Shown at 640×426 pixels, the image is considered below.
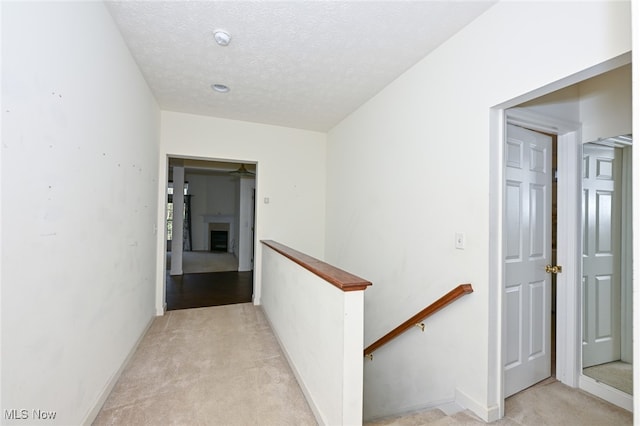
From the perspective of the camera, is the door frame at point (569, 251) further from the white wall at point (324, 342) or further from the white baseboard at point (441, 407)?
the white wall at point (324, 342)

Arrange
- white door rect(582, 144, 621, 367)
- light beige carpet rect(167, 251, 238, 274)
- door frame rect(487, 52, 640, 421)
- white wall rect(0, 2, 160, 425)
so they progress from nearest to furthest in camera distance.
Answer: white wall rect(0, 2, 160, 425) → door frame rect(487, 52, 640, 421) → white door rect(582, 144, 621, 367) → light beige carpet rect(167, 251, 238, 274)

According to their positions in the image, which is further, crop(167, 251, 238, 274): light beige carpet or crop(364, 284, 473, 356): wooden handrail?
crop(167, 251, 238, 274): light beige carpet

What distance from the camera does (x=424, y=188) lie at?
241 centimetres

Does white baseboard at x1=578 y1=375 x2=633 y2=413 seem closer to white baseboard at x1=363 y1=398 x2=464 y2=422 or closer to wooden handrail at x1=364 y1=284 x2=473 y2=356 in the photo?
white baseboard at x1=363 y1=398 x2=464 y2=422

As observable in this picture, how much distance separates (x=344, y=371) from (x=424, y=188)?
60.8 inches

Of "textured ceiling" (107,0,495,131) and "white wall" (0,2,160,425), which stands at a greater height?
"textured ceiling" (107,0,495,131)

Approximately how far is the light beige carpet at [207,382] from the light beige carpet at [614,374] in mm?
2215

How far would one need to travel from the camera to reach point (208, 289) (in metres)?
5.16

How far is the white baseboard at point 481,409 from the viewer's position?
6.01ft

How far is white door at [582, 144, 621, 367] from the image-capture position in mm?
2355

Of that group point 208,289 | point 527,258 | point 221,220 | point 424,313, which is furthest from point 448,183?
point 221,220

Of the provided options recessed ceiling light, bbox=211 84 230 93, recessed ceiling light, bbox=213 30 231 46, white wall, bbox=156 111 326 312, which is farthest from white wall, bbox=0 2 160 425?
white wall, bbox=156 111 326 312

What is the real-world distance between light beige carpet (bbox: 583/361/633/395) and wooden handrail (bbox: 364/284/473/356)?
53.9 inches

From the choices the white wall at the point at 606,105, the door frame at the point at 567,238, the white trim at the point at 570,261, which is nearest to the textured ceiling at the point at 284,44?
the door frame at the point at 567,238
